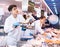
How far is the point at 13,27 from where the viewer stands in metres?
1.22

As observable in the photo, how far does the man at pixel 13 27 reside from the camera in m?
1.22

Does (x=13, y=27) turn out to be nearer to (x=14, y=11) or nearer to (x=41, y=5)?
(x=14, y=11)

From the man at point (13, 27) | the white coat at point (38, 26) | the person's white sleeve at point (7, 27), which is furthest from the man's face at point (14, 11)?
the white coat at point (38, 26)

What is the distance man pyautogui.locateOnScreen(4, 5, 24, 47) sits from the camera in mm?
1217

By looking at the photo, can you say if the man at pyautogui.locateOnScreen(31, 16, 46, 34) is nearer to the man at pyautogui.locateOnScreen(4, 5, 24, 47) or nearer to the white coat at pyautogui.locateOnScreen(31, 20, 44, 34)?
the white coat at pyautogui.locateOnScreen(31, 20, 44, 34)

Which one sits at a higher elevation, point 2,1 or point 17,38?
point 2,1

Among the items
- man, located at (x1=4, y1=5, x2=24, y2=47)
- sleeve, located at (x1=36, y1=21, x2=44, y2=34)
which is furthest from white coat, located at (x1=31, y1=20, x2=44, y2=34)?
man, located at (x1=4, y1=5, x2=24, y2=47)

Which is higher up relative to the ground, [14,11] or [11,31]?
[14,11]

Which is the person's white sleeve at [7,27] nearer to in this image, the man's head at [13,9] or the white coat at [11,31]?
the white coat at [11,31]

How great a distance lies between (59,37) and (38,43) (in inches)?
10.0

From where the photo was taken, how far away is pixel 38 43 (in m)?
1.24

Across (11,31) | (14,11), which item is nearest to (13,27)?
(11,31)

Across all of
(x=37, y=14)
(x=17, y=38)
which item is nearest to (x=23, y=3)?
(x=37, y=14)

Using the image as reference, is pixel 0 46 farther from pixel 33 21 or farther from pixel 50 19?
pixel 50 19
